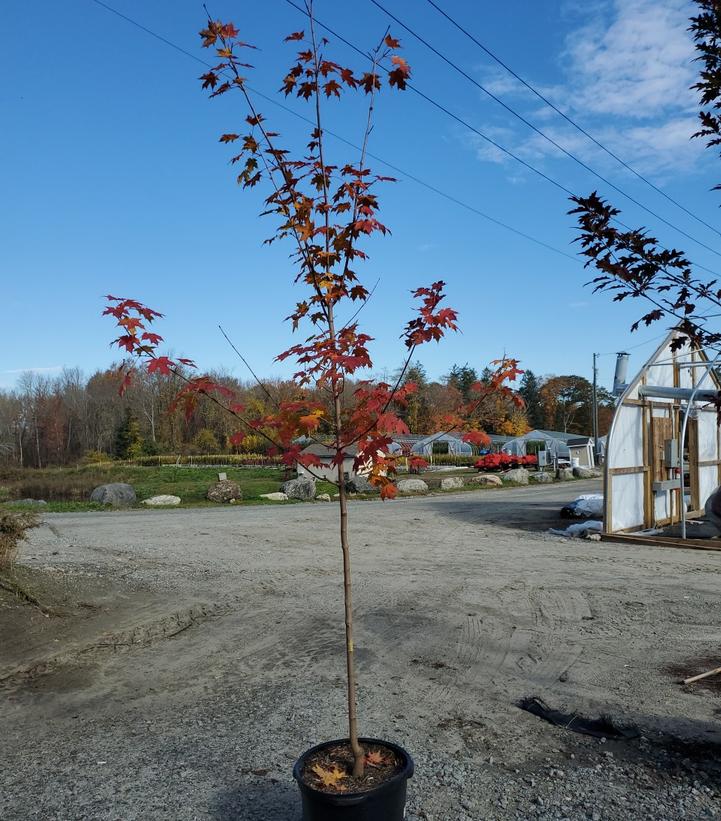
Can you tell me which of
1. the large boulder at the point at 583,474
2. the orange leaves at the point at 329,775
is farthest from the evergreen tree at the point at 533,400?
the orange leaves at the point at 329,775

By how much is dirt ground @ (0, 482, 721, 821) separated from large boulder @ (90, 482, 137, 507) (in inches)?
461

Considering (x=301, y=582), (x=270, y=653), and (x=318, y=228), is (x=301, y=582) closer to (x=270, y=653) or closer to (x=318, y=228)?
(x=270, y=653)

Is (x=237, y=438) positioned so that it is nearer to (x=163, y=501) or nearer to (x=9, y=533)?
(x=9, y=533)

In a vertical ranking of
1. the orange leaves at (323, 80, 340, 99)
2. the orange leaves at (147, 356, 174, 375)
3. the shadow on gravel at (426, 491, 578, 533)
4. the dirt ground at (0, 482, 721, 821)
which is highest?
the orange leaves at (323, 80, 340, 99)

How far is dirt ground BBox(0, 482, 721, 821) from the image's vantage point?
3809mm

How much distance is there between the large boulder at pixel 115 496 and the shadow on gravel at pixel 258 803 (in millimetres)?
20207

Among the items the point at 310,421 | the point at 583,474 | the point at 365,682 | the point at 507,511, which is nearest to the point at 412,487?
the point at 507,511

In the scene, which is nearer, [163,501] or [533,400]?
[163,501]

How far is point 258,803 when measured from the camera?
367cm

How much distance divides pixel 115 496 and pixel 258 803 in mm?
21187

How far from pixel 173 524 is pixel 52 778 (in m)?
13.0

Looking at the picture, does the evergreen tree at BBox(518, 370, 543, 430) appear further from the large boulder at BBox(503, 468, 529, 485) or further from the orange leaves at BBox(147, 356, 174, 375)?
the orange leaves at BBox(147, 356, 174, 375)

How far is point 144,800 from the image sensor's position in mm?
3734

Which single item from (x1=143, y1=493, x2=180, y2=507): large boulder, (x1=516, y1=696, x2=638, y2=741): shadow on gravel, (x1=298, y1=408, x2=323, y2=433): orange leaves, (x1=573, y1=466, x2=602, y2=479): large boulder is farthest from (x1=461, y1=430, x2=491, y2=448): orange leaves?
(x1=573, y1=466, x2=602, y2=479): large boulder
